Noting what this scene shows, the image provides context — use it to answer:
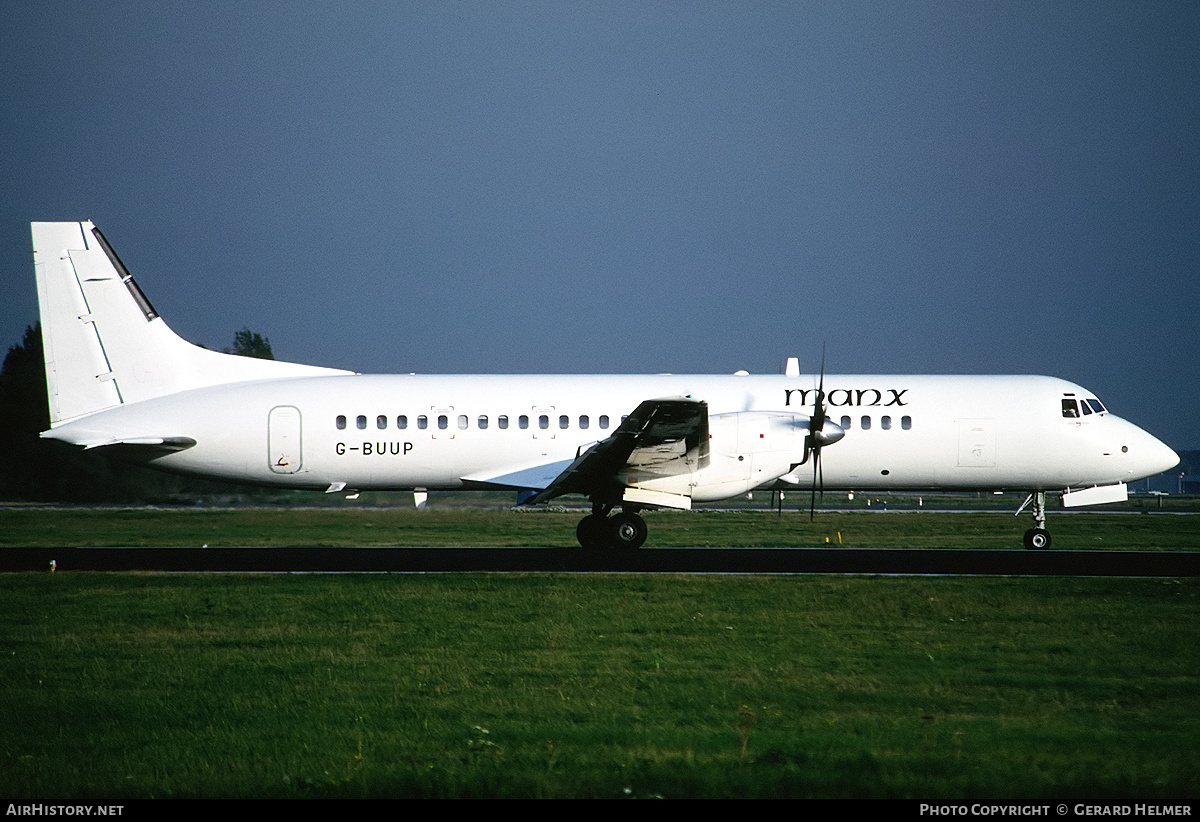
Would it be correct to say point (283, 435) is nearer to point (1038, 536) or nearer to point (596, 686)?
point (596, 686)

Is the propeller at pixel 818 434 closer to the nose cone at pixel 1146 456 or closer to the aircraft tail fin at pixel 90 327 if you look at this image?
the nose cone at pixel 1146 456

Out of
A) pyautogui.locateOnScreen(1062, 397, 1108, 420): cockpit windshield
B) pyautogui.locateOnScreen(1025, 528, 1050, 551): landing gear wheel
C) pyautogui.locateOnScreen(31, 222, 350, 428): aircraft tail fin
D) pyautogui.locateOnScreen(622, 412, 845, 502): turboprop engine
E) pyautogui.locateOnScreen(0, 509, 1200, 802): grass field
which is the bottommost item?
pyautogui.locateOnScreen(0, 509, 1200, 802): grass field

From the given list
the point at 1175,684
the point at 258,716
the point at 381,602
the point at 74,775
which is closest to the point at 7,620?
the point at 381,602

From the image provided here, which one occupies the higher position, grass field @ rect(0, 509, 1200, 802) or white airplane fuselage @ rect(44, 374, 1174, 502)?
white airplane fuselage @ rect(44, 374, 1174, 502)

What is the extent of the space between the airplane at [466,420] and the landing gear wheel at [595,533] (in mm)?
27

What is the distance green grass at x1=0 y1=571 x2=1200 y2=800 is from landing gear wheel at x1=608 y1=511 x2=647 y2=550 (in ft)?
15.5

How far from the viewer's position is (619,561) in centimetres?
1769

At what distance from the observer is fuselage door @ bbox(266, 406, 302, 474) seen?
21.0 meters

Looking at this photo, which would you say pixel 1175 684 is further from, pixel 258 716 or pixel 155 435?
pixel 155 435

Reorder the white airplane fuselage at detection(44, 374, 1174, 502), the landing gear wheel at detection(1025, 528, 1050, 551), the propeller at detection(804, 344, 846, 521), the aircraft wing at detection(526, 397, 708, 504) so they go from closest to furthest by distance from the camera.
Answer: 1. the aircraft wing at detection(526, 397, 708, 504)
2. the propeller at detection(804, 344, 846, 521)
3. the white airplane fuselage at detection(44, 374, 1174, 502)
4. the landing gear wheel at detection(1025, 528, 1050, 551)

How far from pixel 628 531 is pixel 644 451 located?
5.84 ft

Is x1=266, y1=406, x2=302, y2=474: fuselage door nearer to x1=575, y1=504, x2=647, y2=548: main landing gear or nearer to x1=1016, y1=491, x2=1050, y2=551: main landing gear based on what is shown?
x1=575, y1=504, x2=647, y2=548: main landing gear

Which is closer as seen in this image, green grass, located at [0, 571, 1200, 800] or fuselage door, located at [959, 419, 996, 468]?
green grass, located at [0, 571, 1200, 800]

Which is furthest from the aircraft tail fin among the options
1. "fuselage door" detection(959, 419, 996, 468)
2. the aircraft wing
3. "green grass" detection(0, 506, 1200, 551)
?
"fuselage door" detection(959, 419, 996, 468)
